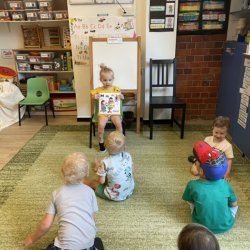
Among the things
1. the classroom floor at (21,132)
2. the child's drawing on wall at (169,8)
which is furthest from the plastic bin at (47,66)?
the child's drawing on wall at (169,8)

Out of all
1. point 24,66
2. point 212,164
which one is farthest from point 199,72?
point 24,66

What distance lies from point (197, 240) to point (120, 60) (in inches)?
97.7

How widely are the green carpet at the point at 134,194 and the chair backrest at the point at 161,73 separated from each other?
0.67 metres

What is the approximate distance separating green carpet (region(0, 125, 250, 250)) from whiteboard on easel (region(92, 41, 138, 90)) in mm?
714

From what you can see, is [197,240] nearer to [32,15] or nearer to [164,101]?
[164,101]

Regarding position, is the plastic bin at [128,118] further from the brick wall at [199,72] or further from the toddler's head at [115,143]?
the toddler's head at [115,143]

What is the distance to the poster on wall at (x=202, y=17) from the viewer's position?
298 cm

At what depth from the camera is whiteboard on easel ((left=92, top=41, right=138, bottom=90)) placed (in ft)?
9.44

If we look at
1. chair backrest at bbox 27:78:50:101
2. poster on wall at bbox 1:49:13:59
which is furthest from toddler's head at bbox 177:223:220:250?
poster on wall at bbox 1:49:13:59

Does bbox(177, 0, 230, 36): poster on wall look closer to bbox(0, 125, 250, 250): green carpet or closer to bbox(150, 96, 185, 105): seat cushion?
bbox(150, 96, 185, 105): seat cushion

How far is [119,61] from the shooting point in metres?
2.92

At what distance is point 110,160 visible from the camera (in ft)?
5.53

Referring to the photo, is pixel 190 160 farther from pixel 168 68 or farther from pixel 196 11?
pixel 196 11

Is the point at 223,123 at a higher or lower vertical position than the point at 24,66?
lower
